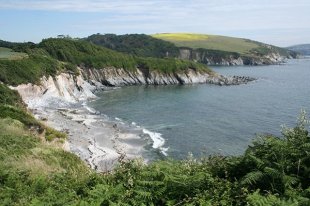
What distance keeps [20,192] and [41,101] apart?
217 ft

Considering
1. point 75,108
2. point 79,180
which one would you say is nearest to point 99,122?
point 75,108

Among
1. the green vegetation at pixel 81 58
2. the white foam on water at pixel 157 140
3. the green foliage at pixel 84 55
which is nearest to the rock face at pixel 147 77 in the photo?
the green vegetation at pixel 81 58

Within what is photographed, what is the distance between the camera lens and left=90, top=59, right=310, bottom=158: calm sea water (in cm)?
5206

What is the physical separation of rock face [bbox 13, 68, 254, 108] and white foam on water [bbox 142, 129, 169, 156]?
79.7ft

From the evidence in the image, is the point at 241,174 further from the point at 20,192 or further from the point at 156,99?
the point at 156,99

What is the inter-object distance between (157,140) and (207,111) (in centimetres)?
2543

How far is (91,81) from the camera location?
378ft

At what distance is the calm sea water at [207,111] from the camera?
171 ft

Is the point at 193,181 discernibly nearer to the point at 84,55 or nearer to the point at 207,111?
the point at 207,111

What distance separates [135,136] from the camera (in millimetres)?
55062

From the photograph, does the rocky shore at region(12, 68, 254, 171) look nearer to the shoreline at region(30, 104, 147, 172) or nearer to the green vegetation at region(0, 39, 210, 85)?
the shoreline at region(30, 104, 147, 172)

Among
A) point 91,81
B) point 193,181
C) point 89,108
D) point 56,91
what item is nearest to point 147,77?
point 91,81

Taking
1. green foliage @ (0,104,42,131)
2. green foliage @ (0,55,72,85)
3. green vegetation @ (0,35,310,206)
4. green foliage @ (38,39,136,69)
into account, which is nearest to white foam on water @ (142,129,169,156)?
green foliage @ (0,104,42,131)

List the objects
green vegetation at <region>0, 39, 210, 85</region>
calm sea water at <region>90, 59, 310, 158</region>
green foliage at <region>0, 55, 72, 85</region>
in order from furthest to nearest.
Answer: green vegetation at <region>0, 39, 210, 85</region>
green foliage at <region>0, 55, 72, 85</region>
calm sea water at <region>90, 59, 310, 158</region>
